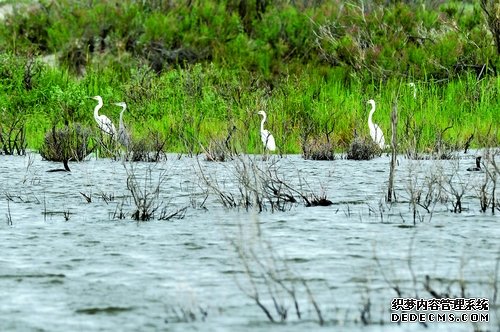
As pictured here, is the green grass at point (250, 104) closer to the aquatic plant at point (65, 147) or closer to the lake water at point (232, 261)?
the aquatic plant at point (65, 147)

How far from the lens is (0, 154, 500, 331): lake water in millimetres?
4941

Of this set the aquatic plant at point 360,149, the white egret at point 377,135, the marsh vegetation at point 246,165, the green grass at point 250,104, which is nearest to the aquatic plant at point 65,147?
the marsh vegetation at point 246,165

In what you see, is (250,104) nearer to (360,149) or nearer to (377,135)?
(377,135)

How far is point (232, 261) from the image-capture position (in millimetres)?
6266

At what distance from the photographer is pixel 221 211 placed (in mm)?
8461

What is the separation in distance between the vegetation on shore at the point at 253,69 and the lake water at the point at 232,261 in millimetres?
4494

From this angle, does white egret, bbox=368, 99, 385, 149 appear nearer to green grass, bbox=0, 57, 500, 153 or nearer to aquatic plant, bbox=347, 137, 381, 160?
green grass, bbox=0, 57, 500, 153

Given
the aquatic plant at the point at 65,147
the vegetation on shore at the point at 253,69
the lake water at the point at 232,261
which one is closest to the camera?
the lake water at the point at 232,261

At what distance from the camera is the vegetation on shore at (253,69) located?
16.0 m

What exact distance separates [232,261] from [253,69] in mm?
15000

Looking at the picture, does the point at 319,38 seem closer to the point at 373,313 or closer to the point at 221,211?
the point at 221,211

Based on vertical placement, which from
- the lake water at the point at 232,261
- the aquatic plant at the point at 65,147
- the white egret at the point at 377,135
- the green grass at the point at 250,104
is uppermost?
the green grass at the point at 250,104

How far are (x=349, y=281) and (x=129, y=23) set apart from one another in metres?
18.0

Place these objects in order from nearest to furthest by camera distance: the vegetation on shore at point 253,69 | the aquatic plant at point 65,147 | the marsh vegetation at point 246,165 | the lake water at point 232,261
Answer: the lake water at point 232,261 < the marsh vegetation at point 246,165 < the aquatic plant at point 65,147 < the vegetation on shore at point 253,69
